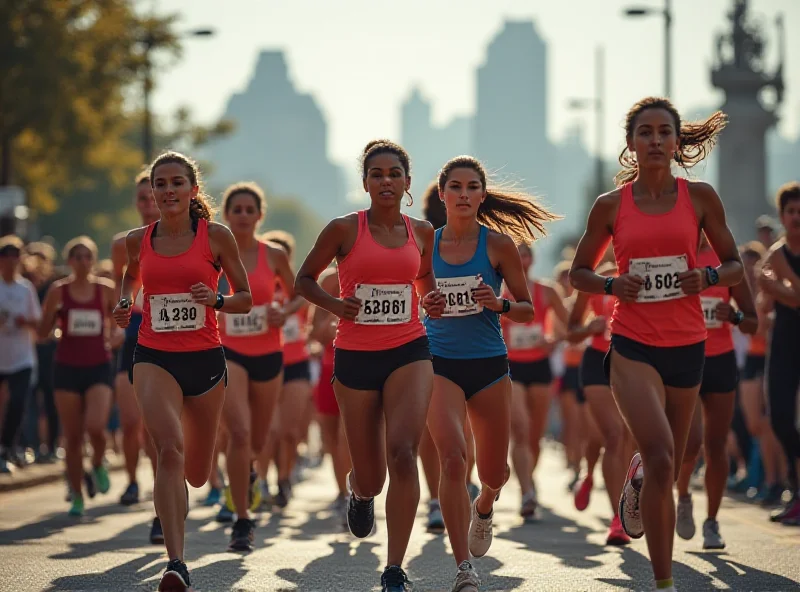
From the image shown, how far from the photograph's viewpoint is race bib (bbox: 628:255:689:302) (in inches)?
292

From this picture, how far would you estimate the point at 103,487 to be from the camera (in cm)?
1343

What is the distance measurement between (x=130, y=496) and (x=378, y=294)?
639cm

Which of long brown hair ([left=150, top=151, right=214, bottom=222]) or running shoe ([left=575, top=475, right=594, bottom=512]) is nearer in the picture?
long brown hair ([left=150, top=151, right=214, bottom=222])

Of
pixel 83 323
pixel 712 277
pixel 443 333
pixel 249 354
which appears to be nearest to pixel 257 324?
pixel 249 354

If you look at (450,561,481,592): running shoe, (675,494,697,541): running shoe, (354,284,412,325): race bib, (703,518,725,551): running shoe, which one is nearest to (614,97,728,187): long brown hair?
(354,284,412,325): race bib

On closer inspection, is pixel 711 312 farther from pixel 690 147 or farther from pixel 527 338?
pixel 527 338

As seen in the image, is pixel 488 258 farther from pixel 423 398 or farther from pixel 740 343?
pixel 740 343

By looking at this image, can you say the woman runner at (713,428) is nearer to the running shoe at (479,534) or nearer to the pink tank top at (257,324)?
the running shoe at (479,534)

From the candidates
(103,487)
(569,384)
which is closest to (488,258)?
(103,487)

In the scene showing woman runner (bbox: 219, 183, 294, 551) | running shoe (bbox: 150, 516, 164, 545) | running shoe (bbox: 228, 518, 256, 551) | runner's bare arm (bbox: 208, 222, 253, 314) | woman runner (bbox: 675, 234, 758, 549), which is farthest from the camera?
running shoe (bbox: 150, 516, 164, 545)

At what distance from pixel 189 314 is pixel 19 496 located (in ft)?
23.1

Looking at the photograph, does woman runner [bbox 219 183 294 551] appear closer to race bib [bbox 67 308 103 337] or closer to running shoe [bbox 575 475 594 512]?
race bib [bbox 67 308 103 337]

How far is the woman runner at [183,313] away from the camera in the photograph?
7.98 metres

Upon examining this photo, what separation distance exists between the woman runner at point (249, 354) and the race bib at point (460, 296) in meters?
2.24
